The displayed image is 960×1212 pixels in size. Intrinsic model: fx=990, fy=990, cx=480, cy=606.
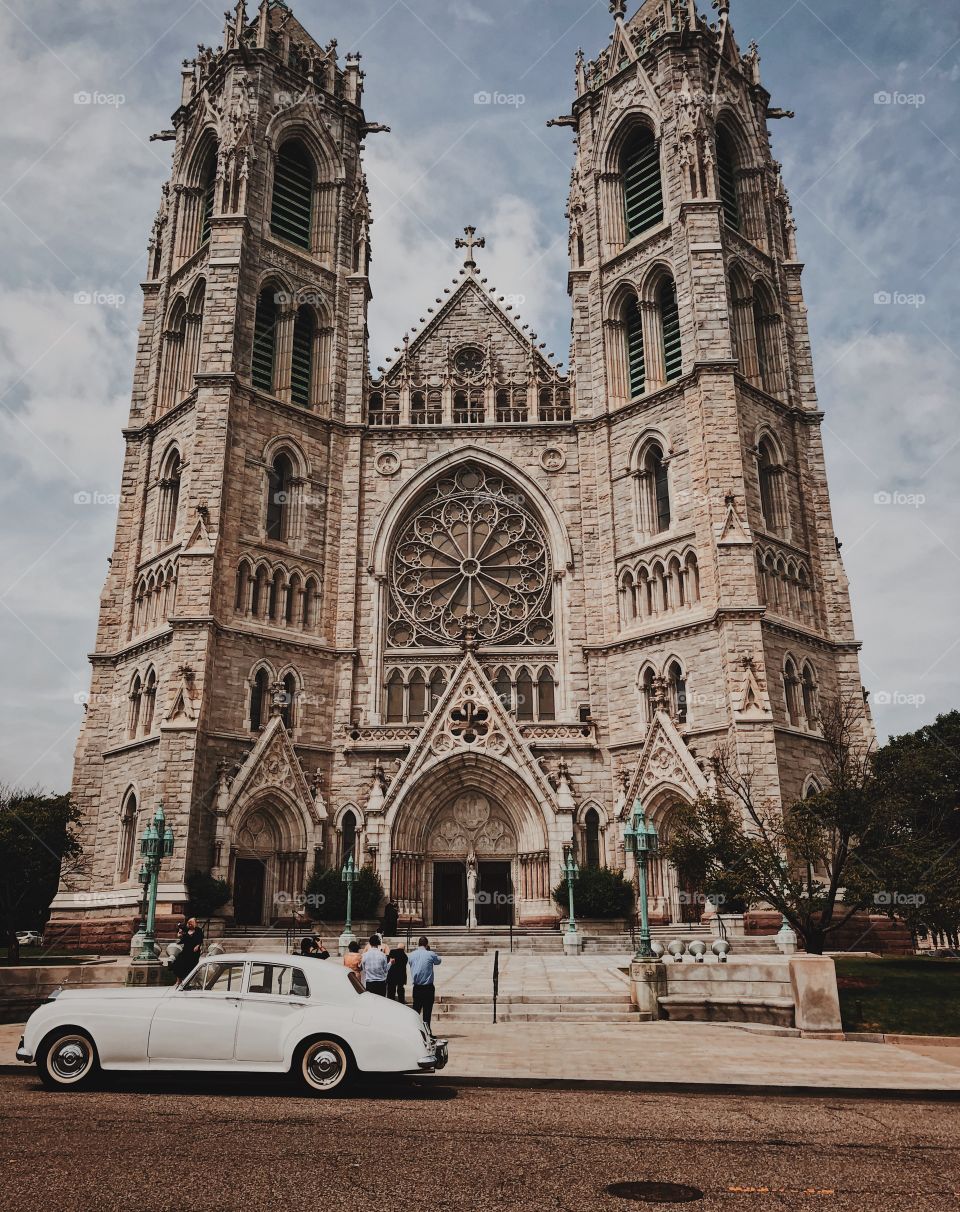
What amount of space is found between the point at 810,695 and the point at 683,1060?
20.5 meters

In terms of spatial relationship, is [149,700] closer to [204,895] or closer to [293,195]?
[204,895]

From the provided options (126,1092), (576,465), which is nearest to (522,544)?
(576,465)

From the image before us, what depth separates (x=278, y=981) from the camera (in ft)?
31.1

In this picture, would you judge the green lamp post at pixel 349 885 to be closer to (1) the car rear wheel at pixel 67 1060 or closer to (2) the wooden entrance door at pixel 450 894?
(2) the wooden entrance door at pixel 450 894

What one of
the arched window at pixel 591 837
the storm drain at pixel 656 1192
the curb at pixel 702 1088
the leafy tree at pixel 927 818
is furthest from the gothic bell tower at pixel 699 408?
the storm drain at pixel 656 1192

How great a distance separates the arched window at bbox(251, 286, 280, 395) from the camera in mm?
34625

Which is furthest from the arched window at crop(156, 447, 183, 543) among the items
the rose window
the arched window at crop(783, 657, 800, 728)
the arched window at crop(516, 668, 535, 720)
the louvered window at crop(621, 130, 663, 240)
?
the arched window at crop(783, 657, 800, 728)

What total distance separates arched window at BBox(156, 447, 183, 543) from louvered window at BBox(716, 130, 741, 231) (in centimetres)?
2154

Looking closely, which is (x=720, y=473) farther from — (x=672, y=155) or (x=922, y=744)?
(x=922, y=744)

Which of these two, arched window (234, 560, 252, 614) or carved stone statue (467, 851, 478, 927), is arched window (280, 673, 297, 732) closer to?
arched window (234, 560, 252, 614)

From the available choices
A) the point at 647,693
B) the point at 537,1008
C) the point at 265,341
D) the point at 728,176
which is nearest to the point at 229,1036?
the point at 537,1008

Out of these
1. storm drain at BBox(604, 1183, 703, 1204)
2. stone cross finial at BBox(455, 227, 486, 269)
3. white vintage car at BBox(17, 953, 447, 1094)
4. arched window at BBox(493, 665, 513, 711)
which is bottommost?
storm drain at BBox(604, 1183, 703, 1204)

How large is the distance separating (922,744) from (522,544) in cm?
2243

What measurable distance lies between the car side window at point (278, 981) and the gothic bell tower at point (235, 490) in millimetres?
17930
